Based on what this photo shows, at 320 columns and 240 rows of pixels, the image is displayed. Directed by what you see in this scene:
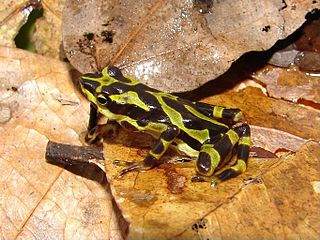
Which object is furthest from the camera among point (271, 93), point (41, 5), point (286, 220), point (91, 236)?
point (41, 5)

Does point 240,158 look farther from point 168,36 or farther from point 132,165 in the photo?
point 168,36

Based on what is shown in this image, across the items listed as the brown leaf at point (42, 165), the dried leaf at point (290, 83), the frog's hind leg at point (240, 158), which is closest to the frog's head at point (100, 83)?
the brown leaf at point (42, 165)

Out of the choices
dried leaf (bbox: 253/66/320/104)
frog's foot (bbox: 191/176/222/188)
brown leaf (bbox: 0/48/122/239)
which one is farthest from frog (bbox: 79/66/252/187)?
dried leaf (bbox: 253/66/320/104)

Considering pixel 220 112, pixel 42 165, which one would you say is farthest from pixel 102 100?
pixel 220 112

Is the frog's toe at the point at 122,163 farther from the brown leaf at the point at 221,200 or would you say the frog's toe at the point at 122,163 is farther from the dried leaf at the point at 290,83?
the dried leaf at the point at 290,83

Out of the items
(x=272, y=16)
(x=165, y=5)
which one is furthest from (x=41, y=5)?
(x=272, y=16)

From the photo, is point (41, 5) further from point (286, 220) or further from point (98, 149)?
point (286, 220)
